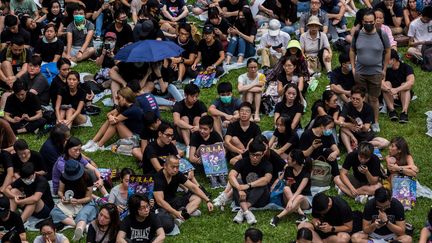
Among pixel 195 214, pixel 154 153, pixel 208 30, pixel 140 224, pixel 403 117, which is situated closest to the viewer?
pixel 140 224

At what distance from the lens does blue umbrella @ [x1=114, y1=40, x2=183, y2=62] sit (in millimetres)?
18344

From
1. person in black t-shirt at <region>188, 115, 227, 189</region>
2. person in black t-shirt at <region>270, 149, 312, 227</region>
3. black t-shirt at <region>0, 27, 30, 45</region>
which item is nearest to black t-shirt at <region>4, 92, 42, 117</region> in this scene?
black t-shirt at <region>0, 27, 30, 45</region>

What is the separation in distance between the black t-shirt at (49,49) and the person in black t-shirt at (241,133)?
16.5 ft

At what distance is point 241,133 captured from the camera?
654 inches

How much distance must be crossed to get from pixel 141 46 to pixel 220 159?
11.3 feet

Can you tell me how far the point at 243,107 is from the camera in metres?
16.5

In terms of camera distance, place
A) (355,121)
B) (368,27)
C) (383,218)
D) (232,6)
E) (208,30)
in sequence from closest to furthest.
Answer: (383,218) → (355,121) → (368,27) → (208,30) → (232,6)

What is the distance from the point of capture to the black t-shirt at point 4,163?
15430 mm

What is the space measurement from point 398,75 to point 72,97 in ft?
20.0

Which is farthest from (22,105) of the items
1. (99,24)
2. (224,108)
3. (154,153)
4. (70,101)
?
(99,24)

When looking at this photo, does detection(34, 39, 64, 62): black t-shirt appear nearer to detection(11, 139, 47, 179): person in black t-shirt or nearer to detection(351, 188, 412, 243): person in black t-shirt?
detection(11, 139, 47, 179): person in black t-shirt

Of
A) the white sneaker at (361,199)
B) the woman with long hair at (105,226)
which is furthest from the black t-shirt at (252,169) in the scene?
the woman with long hair at (105,226)

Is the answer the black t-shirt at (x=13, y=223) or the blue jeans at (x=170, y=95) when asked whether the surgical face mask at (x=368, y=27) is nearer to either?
the blue jeans at (x=170, y=95)

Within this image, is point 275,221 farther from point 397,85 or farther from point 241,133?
point 397,85
